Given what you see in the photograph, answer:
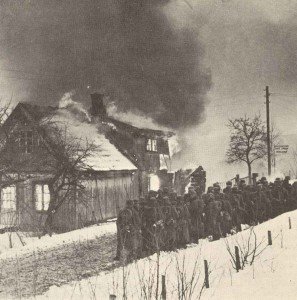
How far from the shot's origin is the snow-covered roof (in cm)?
2164

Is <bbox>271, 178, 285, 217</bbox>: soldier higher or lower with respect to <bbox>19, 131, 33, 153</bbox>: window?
lower

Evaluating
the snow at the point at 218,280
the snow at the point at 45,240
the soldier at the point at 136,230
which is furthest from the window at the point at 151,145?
the snow at the point at 218,280

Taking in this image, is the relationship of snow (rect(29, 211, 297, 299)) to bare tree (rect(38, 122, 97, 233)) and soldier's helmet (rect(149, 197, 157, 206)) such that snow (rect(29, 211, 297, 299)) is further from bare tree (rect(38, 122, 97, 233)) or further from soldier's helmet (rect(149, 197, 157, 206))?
bare tree (rect(38, 122, 97, 233))

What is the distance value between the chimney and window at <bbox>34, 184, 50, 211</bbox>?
778 cm

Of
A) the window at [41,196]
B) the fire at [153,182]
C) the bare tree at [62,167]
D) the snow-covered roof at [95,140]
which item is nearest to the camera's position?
the bare tree at [62,167]

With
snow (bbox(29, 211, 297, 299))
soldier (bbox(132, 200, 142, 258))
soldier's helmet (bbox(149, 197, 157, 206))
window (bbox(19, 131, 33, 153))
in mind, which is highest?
window (bbox(19, 131, 33, 153))

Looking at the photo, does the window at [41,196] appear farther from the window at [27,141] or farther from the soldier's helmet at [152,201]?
the soldier's helmet at [152,201]

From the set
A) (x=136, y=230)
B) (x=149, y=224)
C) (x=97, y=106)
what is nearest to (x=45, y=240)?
(x=149, y=224)

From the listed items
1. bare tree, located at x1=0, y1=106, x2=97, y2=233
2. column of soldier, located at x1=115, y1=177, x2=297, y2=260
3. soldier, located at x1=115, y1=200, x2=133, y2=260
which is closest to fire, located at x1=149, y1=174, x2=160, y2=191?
bare tree, located at x1=0, y1=106, x2=97, y2=233

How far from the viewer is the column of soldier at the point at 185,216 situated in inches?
469

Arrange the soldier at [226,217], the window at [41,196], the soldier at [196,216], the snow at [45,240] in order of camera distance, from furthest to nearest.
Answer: the window at [41,196] < the soldier at [226,217] < the snow at [45,240] < the soldier at [196,216]

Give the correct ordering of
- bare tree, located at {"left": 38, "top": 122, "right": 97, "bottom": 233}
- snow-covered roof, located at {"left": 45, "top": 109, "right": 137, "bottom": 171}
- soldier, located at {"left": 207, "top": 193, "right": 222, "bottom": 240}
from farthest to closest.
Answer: snow-covered roof, located at {"left": 45, "top": 109, "right": 137, "bottom": 171}, bare tree, located at {"left": 38, "top": 122, "right": 97, "bottom": 233}, soldier, located at {"left": 207, "top": 193, "right": 222, "bottom": 240}

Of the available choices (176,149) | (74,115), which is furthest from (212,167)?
(74,115)

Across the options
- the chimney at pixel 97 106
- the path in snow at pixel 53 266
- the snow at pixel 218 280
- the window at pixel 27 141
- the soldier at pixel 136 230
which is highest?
the chimney at pixel 97 106
